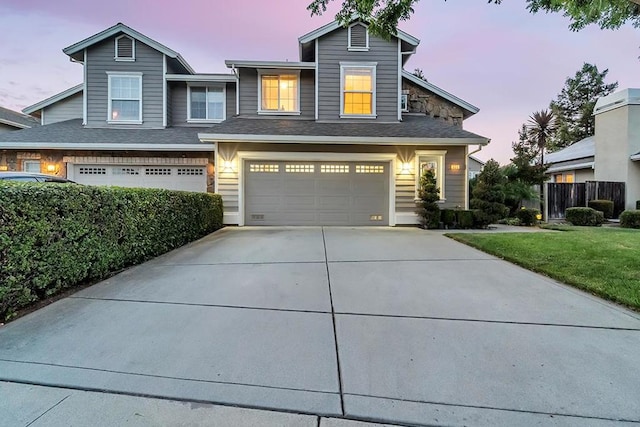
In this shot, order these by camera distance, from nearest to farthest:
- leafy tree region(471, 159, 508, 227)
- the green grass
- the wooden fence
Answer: the green grass < leafy tree region(471, 159, 508, 227) < the wooden fence

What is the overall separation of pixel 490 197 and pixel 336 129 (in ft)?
17.9

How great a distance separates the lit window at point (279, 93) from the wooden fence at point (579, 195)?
10801 mm

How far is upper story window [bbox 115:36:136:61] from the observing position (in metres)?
11.4

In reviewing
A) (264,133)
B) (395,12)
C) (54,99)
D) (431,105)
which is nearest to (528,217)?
(431,105)

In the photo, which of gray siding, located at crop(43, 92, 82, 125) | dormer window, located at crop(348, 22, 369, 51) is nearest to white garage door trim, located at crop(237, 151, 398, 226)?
dormer window, located at crop(348, 22, 369, 51)

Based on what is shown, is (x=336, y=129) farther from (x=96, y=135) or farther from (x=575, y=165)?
(x=575, y=165)

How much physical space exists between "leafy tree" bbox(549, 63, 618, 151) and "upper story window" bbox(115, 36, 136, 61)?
1403 inches

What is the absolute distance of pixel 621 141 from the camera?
544 inches

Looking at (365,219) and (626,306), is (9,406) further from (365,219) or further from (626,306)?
(365,219)

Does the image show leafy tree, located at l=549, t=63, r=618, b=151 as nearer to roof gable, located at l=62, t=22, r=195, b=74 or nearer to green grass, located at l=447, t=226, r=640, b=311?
green grass, located at l=447, t=226, r=640, b=311

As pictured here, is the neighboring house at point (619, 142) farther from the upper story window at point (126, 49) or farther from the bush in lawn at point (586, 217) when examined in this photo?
the upper story window at point (126, 49)

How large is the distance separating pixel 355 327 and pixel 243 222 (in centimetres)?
795

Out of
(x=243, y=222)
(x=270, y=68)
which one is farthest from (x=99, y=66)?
(x=243, y=222)

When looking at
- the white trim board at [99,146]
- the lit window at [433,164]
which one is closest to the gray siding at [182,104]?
the white trim board at [99,146]
